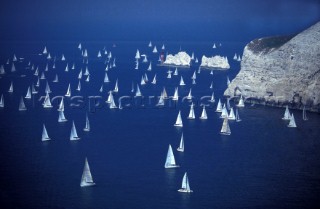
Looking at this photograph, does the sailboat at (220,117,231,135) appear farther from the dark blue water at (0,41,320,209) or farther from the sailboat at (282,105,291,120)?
the sailboat at (282,105,291,120)

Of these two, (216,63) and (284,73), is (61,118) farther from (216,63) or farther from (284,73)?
(216,63)

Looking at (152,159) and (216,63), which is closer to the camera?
(152,159)

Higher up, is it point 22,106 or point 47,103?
point 47,103

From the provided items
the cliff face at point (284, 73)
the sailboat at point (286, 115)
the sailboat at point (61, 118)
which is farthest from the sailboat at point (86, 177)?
the cliff face at point (284, 73)

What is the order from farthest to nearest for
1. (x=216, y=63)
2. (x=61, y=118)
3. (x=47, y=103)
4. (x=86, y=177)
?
1. (x=216, y=63)
2. (x=47, y=103)
3. (x=61, y=118)
4. (x=86, y=177)

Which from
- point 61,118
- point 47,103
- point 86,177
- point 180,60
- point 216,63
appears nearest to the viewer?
point 86,177

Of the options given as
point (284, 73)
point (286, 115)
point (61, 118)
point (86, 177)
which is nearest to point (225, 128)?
point (286, 115)

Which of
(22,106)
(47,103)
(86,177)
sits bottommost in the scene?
(86,177)
